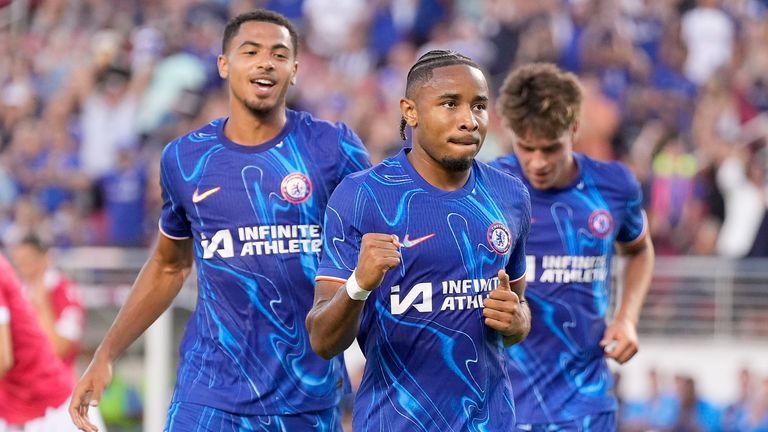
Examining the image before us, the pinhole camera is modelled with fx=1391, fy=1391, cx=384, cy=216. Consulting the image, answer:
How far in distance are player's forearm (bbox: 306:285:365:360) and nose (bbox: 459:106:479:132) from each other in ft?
2.30

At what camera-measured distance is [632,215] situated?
6852mm

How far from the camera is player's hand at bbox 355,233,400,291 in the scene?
4398 mm

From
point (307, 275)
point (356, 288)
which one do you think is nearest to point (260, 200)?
point (307, 275)

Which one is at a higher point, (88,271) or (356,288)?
(88,271)

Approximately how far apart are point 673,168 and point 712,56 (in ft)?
7.69

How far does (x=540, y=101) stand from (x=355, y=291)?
89.4 inches

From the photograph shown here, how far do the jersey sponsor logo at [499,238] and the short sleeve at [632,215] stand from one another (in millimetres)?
1891

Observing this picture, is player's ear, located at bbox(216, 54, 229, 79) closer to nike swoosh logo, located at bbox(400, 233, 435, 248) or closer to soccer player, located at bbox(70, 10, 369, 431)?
soccer player, located at bbox(70, 10, 369, 431)

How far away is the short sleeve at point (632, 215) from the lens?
679 cm

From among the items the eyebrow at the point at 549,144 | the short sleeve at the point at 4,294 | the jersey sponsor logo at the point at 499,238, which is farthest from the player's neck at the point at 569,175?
the short sleeve at the point at 4,294

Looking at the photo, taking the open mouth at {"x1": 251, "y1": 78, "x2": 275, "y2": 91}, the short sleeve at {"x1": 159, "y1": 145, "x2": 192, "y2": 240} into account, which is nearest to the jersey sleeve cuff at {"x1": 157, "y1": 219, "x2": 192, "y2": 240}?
the short sleeve at {"x1": 159, "y1": 145, "x2": 192, "y2": 240}

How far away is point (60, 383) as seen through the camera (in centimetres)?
804

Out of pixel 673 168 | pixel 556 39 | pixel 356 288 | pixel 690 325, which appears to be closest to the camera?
pixel 356 288

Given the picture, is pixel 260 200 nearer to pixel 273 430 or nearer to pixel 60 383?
pixel 273 430
